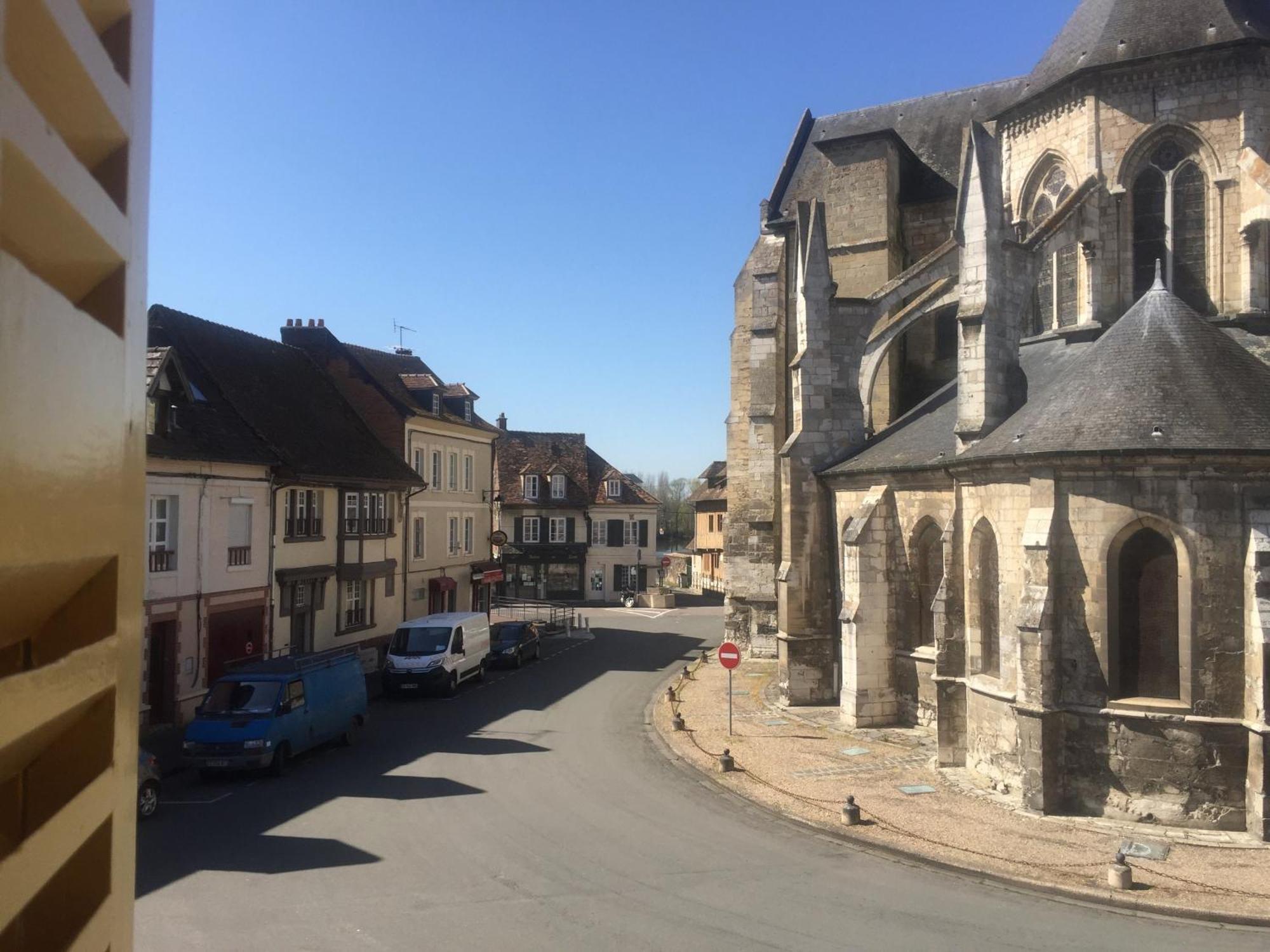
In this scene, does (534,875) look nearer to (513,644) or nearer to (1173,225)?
(1173,225)

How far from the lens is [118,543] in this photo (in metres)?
1.40

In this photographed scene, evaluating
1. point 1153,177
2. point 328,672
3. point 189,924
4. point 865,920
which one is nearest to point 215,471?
point 328,672

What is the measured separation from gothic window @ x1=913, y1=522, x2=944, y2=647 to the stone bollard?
842cm

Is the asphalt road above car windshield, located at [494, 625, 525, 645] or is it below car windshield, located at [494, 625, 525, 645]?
below

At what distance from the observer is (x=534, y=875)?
37.4 ft

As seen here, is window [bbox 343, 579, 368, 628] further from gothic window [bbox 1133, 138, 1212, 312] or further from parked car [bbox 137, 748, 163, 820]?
gothic window [bbox 1133, 138, 1212, 312]

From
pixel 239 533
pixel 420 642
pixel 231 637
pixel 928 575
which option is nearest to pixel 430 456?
pixel 420 642

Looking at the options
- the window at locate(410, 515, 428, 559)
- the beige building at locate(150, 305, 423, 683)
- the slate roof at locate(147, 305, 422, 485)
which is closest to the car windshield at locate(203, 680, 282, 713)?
the beige building at locate(150, 305, 423, 683)

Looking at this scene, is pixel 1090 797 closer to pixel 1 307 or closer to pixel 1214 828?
pixel 1214 828

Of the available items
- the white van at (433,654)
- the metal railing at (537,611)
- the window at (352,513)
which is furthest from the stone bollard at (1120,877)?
the metal railing at (537,611)

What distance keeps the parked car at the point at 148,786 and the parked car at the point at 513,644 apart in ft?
47.5

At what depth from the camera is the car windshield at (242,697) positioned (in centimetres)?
1638

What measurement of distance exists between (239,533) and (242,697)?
6.71m

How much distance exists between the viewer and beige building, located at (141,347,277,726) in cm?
1969
